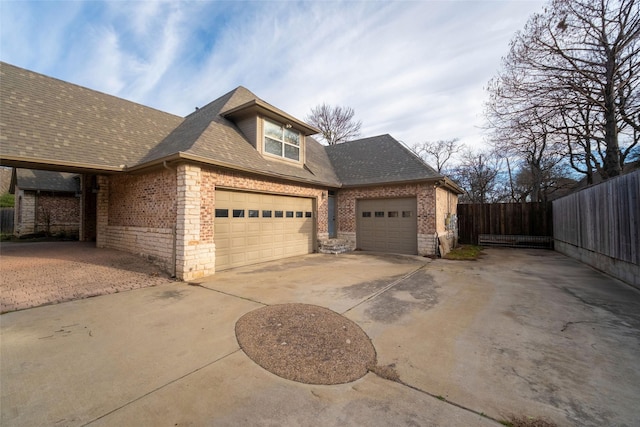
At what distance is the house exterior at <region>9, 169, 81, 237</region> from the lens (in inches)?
600

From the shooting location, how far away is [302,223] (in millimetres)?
11320

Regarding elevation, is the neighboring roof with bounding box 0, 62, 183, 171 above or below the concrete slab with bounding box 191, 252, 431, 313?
above

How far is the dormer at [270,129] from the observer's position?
31.9 feet

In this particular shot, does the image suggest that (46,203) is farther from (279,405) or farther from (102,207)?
(279,405)

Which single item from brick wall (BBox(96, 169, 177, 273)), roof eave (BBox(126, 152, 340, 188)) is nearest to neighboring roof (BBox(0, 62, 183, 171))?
brick wall (BBox(96, 169, 177, 273))

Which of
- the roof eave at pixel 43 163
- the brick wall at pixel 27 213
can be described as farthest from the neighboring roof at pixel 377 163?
the brick wall at pixel 27 213

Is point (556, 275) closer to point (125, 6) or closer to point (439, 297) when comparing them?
point (439, 297)

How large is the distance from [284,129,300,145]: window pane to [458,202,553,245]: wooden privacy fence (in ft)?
35.5

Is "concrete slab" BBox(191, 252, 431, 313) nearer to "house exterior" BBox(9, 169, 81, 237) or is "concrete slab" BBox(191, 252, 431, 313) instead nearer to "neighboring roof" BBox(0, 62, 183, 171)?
"neighboring roof" BBox(0, 62, 183, 171)

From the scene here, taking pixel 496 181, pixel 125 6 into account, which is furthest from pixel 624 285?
pixel 496 181

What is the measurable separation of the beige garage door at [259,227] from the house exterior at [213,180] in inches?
1.6

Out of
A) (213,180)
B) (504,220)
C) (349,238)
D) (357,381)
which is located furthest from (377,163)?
Answer: (357,381)

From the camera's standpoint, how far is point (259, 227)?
9211 millimetres

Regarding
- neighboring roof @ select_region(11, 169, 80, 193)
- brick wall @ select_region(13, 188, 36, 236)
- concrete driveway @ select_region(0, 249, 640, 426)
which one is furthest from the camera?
brick wall @ select_region(13, 188, 36, 236)
